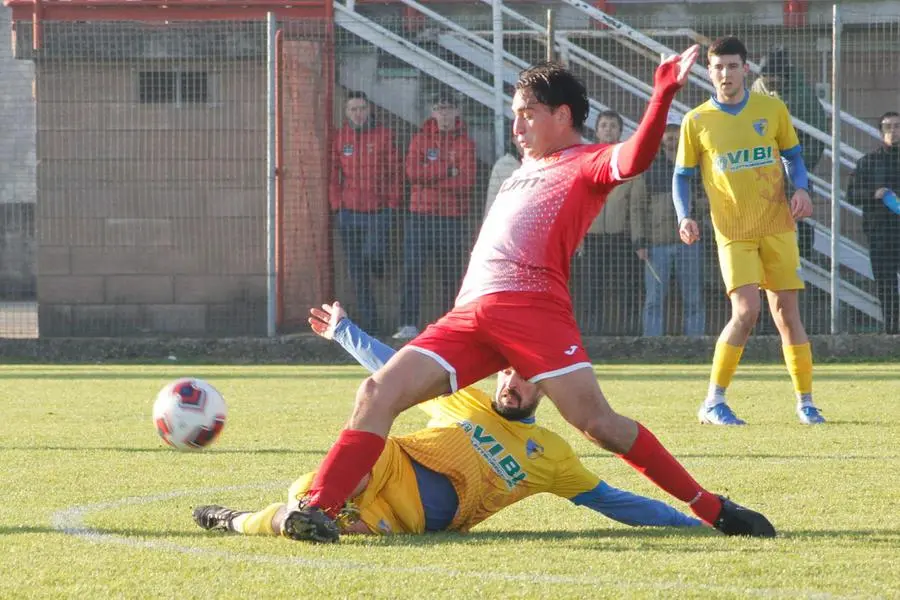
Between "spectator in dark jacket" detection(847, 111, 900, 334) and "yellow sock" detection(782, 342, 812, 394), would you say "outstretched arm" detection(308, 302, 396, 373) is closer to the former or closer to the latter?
"yellow sock" detection(782, 342, 812, 394)

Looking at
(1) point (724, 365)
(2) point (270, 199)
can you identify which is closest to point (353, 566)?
(1) point (724, 365)

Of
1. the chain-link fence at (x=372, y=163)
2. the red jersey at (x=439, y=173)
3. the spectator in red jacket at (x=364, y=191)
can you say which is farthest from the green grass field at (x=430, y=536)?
the red jersey at (x=439, y=173)

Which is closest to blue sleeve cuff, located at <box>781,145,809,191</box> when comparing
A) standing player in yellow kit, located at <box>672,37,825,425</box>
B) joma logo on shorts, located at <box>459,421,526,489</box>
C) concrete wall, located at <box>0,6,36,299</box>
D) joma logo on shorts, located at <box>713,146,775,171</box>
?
standing player in yellow kit, located at <box>672,37,825,425</box>

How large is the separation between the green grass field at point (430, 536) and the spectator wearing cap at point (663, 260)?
387 cm

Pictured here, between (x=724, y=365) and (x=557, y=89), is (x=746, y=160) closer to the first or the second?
(x=724, y=365)

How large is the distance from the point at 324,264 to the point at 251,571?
10734mm

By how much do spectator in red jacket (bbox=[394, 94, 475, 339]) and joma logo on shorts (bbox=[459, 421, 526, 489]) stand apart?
924cm

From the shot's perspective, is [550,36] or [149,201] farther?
[149,201]

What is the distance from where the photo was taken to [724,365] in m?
9.12

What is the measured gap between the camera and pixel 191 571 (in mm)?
4426

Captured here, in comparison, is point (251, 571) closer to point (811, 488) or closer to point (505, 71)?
point (811, 488)

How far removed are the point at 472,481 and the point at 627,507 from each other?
22.7 inches

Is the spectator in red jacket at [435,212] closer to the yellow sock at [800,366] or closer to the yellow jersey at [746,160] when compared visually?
the yellow jersey at [746,160]

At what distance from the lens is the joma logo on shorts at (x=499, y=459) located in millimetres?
5305
